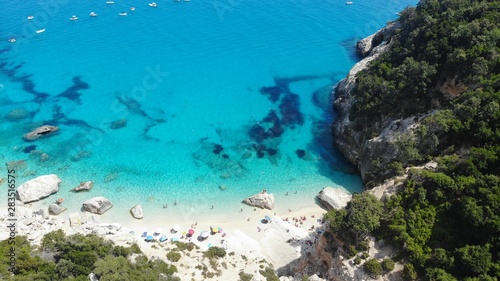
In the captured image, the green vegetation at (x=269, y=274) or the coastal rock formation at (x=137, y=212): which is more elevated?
the green vegetation at (x=269, y=274)

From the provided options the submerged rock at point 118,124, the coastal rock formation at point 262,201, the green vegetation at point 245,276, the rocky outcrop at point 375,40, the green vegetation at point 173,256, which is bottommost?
the submerged rock at point 118,124

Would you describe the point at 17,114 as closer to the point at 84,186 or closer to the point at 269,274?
the point at 84,186

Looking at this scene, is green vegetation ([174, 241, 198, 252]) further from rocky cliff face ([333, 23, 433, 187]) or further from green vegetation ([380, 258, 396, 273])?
rocky cliff face ([333, 23, 433, 187])

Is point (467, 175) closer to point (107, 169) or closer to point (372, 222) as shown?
point (372, 222)

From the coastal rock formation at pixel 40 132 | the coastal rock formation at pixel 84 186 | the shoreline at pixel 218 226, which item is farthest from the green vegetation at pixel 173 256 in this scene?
the coastal rock formation at pixel 40 132

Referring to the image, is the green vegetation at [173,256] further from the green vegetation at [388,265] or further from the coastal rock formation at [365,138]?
the coastal rock formation at [365,138]

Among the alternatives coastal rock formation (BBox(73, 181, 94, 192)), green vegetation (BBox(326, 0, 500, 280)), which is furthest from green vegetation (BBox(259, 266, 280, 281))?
coastal rock formation (BBox(73, 181, 94, 192))

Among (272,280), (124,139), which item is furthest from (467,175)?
(124,139)
